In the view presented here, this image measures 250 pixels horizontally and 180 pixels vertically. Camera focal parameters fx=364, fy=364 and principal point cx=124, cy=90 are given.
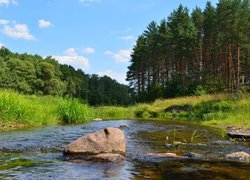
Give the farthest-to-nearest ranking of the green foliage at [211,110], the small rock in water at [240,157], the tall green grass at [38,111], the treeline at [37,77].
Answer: the treeline at [37,77]
the green foliage at [211,110]
the tall green grass at [38,111]
the small rock in water at [240,157]

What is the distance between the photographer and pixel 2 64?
294 ft

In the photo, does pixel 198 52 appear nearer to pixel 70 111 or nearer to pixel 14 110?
pixel 70 111

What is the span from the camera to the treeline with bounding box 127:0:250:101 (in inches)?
2147

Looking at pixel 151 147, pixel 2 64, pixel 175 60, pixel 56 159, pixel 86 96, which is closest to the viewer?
pixel 56 159

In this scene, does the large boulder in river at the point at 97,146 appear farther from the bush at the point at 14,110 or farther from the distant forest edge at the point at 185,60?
the distant forest edge at the point at 185,60

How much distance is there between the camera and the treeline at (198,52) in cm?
5453

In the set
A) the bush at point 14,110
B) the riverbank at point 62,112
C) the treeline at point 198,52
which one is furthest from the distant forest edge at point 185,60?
the bush at point 14,110

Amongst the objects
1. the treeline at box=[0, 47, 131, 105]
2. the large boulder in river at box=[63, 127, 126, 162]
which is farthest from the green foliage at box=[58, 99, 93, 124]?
the treeline at box=[0, 47, 131, 105]

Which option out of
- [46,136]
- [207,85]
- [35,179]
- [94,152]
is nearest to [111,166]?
[94,152]

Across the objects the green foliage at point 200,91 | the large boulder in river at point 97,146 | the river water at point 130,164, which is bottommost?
the river water at point 130,164

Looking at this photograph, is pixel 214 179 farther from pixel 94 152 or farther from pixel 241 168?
pixel 94 152

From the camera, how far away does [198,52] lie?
74.2 metres

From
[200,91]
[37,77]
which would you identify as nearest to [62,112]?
[200,91]

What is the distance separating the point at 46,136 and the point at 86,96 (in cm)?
11092
